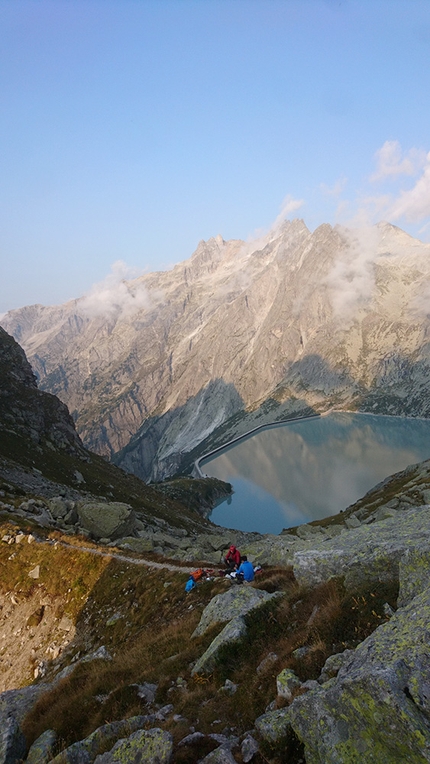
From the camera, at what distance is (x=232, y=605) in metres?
15.7

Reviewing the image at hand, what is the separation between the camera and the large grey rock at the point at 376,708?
631cm

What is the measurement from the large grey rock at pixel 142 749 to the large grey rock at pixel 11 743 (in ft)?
9.83

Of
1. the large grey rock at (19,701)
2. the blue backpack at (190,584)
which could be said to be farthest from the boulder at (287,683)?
the blue backpack at (190,584)

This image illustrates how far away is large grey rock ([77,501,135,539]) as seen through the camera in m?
42.9

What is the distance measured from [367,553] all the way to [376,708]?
22.2 ft

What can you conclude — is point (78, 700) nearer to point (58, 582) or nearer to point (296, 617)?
point (296, 617)

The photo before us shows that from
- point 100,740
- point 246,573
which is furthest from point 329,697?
point 246,573

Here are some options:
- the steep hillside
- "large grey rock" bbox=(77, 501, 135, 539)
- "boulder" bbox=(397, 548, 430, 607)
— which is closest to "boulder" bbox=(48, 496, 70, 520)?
the steep hillside

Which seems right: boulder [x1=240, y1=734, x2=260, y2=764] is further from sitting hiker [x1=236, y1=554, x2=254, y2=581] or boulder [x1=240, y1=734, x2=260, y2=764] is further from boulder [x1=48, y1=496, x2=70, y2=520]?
boulder [x1=48, y1=496, x2=70, y2=520]

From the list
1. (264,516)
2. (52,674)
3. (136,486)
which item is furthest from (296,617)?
(264,516)

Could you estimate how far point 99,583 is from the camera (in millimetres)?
27531

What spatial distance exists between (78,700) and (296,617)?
24.9 ft

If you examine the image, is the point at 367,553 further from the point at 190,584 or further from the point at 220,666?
the point at 190,584

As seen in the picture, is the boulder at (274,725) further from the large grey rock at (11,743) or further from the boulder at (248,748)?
the large grey rock at (11,743)
